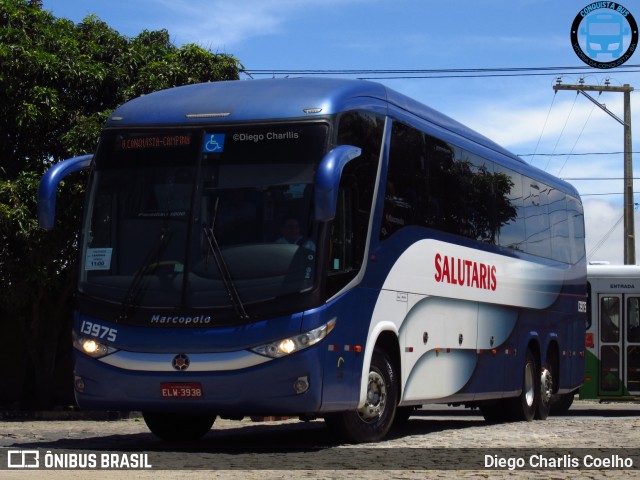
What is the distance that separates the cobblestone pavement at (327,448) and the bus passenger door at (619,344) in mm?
5666

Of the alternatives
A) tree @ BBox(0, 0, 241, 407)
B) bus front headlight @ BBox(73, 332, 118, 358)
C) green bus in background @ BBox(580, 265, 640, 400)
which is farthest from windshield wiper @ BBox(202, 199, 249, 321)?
green bus in background @ BBox(580, 265, 640, 400)

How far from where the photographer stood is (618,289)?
2425cm

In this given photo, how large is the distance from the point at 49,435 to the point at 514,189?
8.07m

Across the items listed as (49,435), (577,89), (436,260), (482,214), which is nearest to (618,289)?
(482,214)

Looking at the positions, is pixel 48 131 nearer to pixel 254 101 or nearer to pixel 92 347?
pixel 254 101

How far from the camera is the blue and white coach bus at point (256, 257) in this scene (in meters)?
12.0

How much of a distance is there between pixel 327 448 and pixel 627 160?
89.5 feet

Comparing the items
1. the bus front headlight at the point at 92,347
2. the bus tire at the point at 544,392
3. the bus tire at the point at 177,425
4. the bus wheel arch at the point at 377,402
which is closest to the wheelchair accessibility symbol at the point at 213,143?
the bus front headlight at the point at 92,347

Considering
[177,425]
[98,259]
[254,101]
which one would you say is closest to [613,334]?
[177,425]

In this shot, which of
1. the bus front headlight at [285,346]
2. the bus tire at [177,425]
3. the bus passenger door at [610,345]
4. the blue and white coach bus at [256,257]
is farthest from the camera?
the bus passenger door at [610,345]

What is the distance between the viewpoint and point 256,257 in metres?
12.1

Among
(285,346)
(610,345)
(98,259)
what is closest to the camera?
(285,346)

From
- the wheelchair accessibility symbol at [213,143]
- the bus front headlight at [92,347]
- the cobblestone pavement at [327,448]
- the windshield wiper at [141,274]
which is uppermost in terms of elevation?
the wheelchair accessibility symbol at [213,143]

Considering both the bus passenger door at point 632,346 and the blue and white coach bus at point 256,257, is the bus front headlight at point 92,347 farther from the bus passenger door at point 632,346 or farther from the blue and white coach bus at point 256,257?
the bus passenger door at point 632,346
